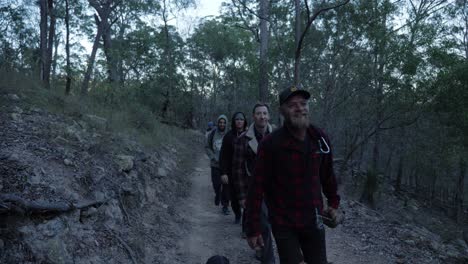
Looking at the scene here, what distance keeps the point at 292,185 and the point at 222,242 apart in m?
3.30

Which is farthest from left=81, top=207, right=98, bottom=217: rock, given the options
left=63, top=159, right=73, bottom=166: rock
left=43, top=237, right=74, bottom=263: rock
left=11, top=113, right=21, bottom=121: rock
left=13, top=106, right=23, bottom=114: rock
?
left=13, top=106, right=23, bottom=114: rock

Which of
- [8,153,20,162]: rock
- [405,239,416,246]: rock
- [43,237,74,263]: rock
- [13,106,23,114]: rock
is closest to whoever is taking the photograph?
[43,237,74,263]: rock

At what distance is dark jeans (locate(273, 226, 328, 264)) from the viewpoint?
7.64ft

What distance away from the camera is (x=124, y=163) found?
18.5ft

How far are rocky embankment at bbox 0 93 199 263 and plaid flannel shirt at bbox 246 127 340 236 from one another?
1.95m

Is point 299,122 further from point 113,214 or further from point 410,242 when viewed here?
point 410,242

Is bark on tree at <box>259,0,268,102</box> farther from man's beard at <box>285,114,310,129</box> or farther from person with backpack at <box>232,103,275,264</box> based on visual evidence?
man's beard at <box>285,114,310,129</box>

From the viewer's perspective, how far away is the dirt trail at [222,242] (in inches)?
189

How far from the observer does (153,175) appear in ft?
23.3

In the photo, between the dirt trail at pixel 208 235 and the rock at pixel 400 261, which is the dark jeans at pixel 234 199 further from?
the rock at pixel 400 261

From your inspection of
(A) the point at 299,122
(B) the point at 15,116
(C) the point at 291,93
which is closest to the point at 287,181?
(A) the point at 299,122

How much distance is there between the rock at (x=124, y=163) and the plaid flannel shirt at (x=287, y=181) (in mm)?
3689

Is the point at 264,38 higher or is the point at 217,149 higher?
the point at 264,38

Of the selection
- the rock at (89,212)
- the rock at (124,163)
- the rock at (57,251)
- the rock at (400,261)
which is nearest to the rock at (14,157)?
the rock at (89,212)
